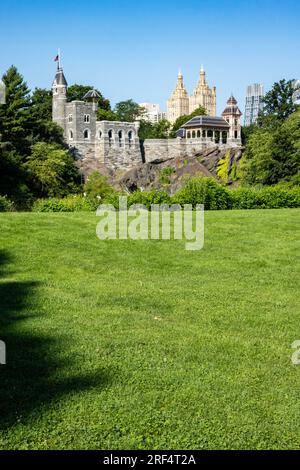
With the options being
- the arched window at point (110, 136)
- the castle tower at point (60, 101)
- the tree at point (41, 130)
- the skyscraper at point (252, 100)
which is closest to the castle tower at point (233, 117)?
the arched window at point (110, 136)

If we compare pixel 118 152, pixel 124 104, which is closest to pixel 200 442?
pixel 118 152

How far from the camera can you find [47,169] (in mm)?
40781

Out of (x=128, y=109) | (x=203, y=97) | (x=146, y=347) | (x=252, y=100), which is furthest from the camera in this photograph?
(x=252, y=100)

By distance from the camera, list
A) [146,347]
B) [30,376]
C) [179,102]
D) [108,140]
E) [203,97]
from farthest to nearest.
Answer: [179,102]
[203,97]
[108,140]
[146,347]
[30,376]

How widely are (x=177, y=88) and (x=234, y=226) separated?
127m

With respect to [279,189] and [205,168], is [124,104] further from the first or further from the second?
[279,189]

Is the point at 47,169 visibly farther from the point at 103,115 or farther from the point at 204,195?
the point at 103,115

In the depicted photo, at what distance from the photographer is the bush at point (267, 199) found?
18891mm

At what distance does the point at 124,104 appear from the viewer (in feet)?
310

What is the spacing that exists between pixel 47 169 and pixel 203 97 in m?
97.6

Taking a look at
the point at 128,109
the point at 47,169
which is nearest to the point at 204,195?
the point at 47,169

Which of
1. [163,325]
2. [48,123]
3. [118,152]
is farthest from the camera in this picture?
[118,152]

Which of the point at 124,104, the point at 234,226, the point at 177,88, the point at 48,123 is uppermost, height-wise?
the point at 177,88

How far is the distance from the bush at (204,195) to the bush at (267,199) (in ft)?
1.76
